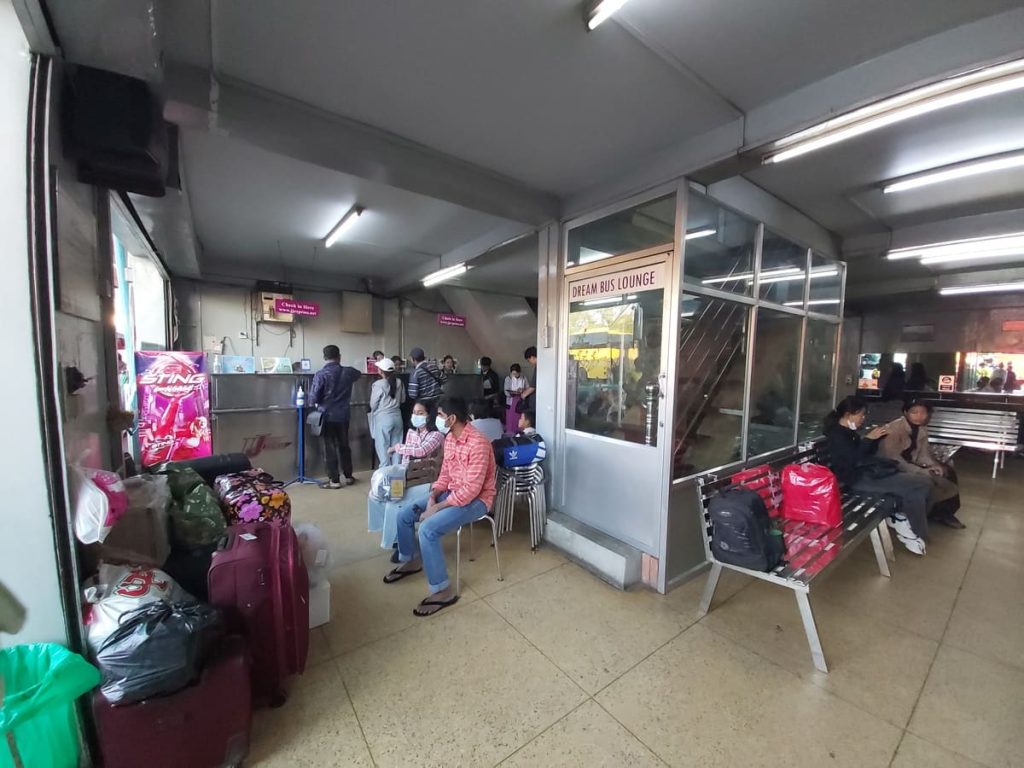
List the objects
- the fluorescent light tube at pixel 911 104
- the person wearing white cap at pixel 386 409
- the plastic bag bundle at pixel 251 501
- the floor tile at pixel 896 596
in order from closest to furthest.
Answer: the fluorescent light tube at pixel 911 104 → the plastic bag bundle at pixel 251 501 → the floor tile at pixel 896 596 → the person wearing white cap at pixel 386 409

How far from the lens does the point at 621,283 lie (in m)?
3.01

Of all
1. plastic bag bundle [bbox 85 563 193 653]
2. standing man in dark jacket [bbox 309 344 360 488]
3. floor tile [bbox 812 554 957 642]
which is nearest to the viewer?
plastic bag bundle [bbox 85 563 193 653]

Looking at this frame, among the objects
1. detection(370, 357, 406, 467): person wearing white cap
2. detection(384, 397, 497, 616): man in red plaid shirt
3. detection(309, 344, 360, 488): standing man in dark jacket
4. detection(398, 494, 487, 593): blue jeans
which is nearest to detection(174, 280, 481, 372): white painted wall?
detection(309, 344, 360, 488): standing man in dark jacket

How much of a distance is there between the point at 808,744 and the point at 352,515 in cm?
360

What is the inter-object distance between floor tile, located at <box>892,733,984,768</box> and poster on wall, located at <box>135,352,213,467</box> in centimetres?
496

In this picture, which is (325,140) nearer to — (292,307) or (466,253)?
(466,253)

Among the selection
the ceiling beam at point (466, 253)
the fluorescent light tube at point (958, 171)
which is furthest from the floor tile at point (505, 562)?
the fluorescent light tube at point (958, 171)

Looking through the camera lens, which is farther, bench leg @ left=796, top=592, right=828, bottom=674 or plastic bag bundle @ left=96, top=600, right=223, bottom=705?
bench leg @ left=796, top=592, right=828, bottom=674

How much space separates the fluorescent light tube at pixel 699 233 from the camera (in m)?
2.76

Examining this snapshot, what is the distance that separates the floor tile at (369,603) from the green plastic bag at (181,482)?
106 cm

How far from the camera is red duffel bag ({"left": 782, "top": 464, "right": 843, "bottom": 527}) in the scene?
8.59 ft

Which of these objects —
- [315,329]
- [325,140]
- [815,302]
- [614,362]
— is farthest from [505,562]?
[315,329]

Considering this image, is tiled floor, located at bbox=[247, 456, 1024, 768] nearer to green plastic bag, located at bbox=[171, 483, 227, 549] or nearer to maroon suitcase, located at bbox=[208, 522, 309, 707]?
maroon suitcase, located at bbox=[208, 522, 309, 707]

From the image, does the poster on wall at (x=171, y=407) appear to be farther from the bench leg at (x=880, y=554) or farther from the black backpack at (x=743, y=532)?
the bench leg at (x=880, y=554)
